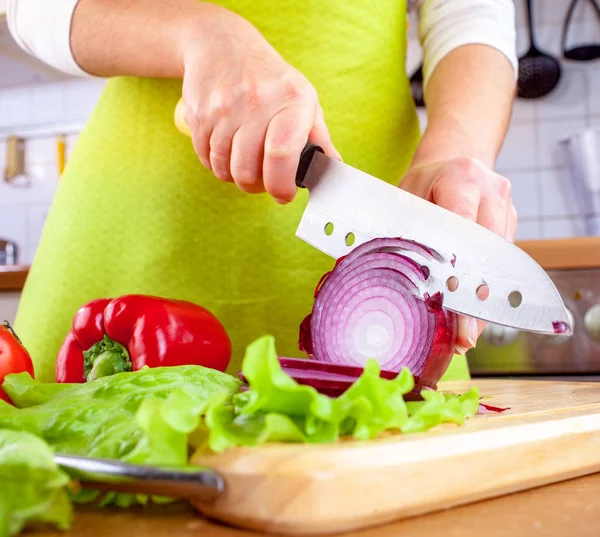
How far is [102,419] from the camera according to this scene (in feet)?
2.17

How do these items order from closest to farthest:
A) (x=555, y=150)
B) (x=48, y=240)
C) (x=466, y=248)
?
(x=466, y=248)
(x=48, y=240)
(x=555, y=150)

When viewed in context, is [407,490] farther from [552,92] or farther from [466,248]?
[552,92]

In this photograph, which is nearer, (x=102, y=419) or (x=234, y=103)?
(x=102, y=419)

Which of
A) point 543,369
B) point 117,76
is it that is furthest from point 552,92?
point 117,76

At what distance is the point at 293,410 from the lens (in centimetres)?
59

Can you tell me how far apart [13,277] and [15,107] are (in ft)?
5.55

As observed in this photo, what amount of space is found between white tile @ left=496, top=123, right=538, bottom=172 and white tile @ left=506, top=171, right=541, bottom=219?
1.6 inches

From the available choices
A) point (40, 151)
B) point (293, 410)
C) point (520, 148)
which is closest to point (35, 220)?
point (40, 151)

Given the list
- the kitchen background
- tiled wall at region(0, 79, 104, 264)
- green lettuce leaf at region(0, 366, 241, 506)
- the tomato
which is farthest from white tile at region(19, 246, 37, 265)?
green lettuce leaf at region(0, 366, 241, 506)

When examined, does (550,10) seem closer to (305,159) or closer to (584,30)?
(584,30)

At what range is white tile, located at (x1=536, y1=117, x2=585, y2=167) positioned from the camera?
9.98 ft

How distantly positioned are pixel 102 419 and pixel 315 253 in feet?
2.34

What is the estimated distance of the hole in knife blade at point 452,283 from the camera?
0.96 meters

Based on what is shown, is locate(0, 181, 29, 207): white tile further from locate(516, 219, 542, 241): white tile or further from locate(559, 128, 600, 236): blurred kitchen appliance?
locate(559, 128, 600, 236): blurred kitchen appliance
